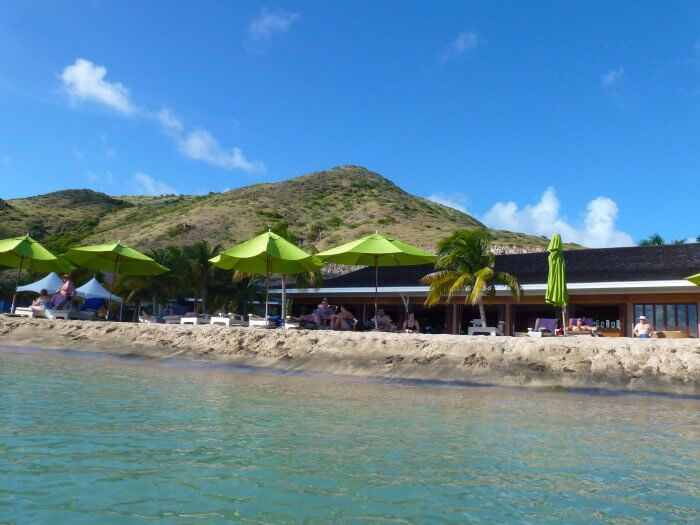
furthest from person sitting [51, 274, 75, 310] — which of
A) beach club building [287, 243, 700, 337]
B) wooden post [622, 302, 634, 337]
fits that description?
wooden post [622, 302, 634, 337]

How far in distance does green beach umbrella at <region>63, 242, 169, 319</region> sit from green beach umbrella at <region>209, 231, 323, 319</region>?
11.7 ft

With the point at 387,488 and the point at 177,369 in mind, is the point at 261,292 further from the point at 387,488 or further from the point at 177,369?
the point at 387,488

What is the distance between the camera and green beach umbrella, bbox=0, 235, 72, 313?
17.0 m

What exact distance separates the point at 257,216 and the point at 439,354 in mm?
56891

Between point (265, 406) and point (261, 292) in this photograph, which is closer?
point (265, 406)

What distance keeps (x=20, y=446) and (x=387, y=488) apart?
3.05 meters

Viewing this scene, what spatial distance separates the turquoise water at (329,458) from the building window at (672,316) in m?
10.6

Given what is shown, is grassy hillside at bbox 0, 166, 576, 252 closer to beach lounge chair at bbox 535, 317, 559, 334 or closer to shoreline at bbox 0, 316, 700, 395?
beach lounge chair at bbox 535, 317, 559, 334

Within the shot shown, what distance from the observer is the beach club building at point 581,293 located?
57.9ft

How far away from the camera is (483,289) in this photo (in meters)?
16.9

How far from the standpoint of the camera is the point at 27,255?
1702 centimetres

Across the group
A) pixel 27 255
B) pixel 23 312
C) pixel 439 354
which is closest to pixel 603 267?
pixel 439 354

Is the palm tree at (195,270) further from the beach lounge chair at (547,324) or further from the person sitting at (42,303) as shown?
the beach lounge chair at (547,324)

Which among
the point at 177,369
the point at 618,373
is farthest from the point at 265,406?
the point at 618,373
